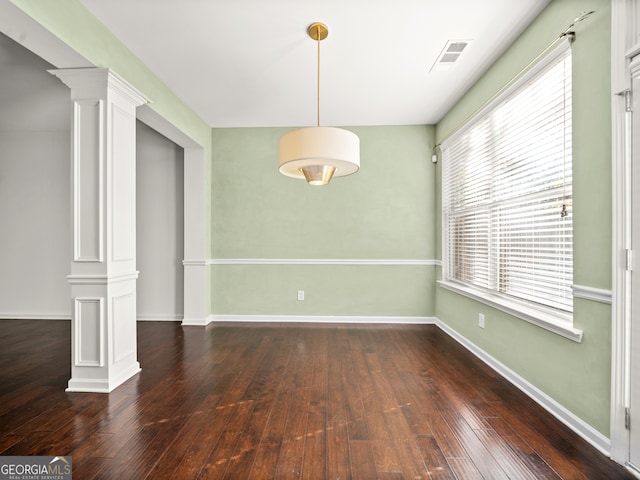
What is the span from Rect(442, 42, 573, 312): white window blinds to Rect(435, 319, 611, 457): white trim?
588 millimetres

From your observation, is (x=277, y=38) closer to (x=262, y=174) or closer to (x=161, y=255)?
(x=262, y=174)

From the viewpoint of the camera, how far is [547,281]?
8.18ft

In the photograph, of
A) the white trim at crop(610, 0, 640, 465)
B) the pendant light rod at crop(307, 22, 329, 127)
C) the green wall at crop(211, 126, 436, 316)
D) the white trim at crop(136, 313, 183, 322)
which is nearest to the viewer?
the white trim at crop(610, 0, 640, 465)

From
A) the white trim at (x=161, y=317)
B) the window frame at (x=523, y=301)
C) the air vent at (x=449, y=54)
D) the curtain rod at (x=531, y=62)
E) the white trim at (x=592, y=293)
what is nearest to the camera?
the white trim at (x=592, y=293)

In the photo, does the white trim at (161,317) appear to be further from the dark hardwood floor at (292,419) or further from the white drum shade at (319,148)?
the white drum shade at (319,148)

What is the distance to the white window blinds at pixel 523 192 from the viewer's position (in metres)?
2.30

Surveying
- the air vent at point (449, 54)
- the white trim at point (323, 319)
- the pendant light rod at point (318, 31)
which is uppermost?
the air vent at point (449, 54)

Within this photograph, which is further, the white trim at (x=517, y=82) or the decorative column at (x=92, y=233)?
the decorative column at (x=92, y=233)

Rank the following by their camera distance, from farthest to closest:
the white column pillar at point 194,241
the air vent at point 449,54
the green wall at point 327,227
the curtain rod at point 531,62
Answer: the green wall at point 327,227, the white column pillar at point 194,241, the air vent at point 449,54, the curtain rod at point 531,62

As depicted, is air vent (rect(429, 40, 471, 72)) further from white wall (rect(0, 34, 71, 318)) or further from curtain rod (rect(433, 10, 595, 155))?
white wall (rect(0, 34, 71, 318))

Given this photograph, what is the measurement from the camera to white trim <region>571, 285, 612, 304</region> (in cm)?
188

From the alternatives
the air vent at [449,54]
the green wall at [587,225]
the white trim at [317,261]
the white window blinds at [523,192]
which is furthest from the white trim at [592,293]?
the white trim at [317,261]

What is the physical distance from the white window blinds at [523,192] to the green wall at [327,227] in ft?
3.13

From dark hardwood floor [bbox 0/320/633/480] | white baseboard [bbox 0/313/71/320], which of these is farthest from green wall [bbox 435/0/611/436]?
white baseboard [bbox 0/313/71/320]
